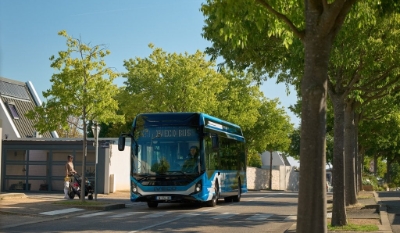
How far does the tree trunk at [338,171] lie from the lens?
1648cm

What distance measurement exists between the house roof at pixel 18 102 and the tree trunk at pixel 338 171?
3353 cm

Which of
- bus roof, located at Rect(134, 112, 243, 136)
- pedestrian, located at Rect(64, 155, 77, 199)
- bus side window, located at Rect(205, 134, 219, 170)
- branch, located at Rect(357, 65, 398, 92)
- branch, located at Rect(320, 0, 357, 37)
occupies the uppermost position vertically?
branch, located at Rect(357, 65, 398, 92)

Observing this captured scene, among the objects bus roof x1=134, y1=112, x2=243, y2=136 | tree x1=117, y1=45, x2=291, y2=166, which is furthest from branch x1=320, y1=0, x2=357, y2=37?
tree x1=117, y1=45, x2=291, y2=166

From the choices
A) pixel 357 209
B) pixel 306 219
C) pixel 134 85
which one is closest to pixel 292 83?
pixel 357 209

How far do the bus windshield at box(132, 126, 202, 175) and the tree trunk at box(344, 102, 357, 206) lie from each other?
5.09m

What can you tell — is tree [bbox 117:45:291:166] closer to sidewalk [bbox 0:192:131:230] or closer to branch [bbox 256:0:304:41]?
sidewalk [bbox 0:192:131:230]

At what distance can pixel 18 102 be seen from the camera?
52.0m

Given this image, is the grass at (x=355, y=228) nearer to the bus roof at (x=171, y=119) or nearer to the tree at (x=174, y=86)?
the bus roof at (x=171, y=119)

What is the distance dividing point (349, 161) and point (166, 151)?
639cm

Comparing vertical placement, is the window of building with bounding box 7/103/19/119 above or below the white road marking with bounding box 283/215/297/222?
above

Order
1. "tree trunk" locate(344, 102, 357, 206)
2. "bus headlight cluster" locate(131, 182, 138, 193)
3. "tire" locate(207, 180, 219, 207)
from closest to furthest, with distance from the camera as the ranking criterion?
"bus headlight cluster" locate(131, 182, 138, 193)
"tree trunk" locate(344, 102, 357, 206)
"tire" locate(207, 180, 219, 207)

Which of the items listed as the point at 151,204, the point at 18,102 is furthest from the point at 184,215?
the point at 18,102

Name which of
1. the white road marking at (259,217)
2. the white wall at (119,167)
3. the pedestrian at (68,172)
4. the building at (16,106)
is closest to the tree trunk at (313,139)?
the white road marking at (259,217)

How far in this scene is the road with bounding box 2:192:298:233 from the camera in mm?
16953
